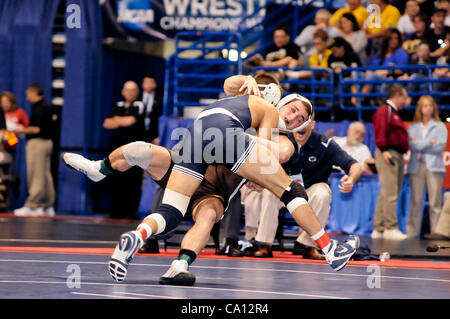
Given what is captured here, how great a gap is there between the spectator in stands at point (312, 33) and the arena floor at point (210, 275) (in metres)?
4.62

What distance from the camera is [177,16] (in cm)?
1388

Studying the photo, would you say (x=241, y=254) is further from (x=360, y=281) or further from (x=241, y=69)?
(x=241, y=69)

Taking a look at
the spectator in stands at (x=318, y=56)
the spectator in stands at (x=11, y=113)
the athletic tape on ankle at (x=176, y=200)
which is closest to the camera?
the athletic tape on ankle at (x=176, y=200)

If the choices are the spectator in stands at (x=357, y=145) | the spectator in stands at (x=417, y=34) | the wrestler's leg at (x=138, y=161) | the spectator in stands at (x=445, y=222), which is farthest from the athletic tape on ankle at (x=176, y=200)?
the spectator in stands at (x=417, y=34)

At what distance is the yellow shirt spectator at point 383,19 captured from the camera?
43.5 feet

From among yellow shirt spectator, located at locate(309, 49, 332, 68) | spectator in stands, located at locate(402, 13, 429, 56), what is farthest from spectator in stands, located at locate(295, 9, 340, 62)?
spectator in stands, located at locate(402, 13, 429, 56)

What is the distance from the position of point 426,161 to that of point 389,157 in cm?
59

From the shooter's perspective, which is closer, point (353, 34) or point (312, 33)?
point (353, 34)

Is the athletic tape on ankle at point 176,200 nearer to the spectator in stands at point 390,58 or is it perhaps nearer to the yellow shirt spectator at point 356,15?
the spectator in stands at point 390,58

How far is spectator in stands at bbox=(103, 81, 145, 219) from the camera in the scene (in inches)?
519

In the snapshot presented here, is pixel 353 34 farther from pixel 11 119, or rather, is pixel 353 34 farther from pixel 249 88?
Answer: pixel 249 88

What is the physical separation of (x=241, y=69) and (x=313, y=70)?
1.02m

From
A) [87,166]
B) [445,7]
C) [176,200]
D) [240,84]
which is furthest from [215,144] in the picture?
[445,7]

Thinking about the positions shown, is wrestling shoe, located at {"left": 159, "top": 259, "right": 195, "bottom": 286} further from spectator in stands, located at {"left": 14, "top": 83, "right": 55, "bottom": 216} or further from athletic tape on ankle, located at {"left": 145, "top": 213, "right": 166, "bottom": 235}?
spectator in stands, located at {"left": 14, "top": 83, "right": 55, "bottom": 216}
